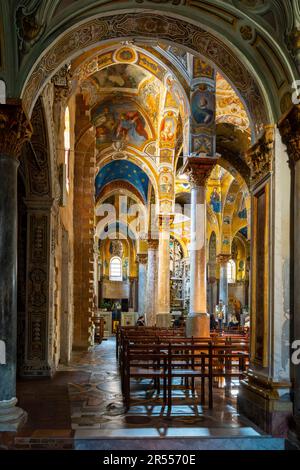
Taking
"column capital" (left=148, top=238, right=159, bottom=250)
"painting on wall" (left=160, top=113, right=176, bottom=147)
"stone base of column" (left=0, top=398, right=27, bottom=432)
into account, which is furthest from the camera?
"column capital" (left=148, top=238, right=159, bottom=250)

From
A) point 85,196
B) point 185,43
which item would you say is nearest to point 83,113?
point 85,196

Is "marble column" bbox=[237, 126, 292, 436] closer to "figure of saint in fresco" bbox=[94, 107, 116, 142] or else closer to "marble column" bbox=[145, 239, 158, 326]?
→ "figure of saint in fresco" bbox=[94, 107, 116, 142]

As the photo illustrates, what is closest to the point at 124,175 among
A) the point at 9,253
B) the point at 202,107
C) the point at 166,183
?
the point at 166,183

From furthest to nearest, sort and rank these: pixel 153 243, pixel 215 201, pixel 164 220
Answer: pixel 215 201, pixel 153 243, pixel 164 220

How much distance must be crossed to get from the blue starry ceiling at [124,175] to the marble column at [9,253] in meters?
20.8

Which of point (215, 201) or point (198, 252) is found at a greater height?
point (215, 201)

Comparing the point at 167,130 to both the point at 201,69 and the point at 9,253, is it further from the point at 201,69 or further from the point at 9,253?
the point at 9,253

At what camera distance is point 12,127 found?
7395 mm

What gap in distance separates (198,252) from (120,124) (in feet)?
32.9

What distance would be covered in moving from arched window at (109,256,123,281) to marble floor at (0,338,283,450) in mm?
33759

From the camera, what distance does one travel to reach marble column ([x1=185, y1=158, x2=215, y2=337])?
1491 centimetres

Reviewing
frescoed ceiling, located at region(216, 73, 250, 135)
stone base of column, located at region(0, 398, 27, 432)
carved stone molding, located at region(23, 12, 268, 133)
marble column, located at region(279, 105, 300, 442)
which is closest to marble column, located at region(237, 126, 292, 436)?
marble column, located at region(279, 105, 300, 442)

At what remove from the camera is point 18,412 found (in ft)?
23.5
